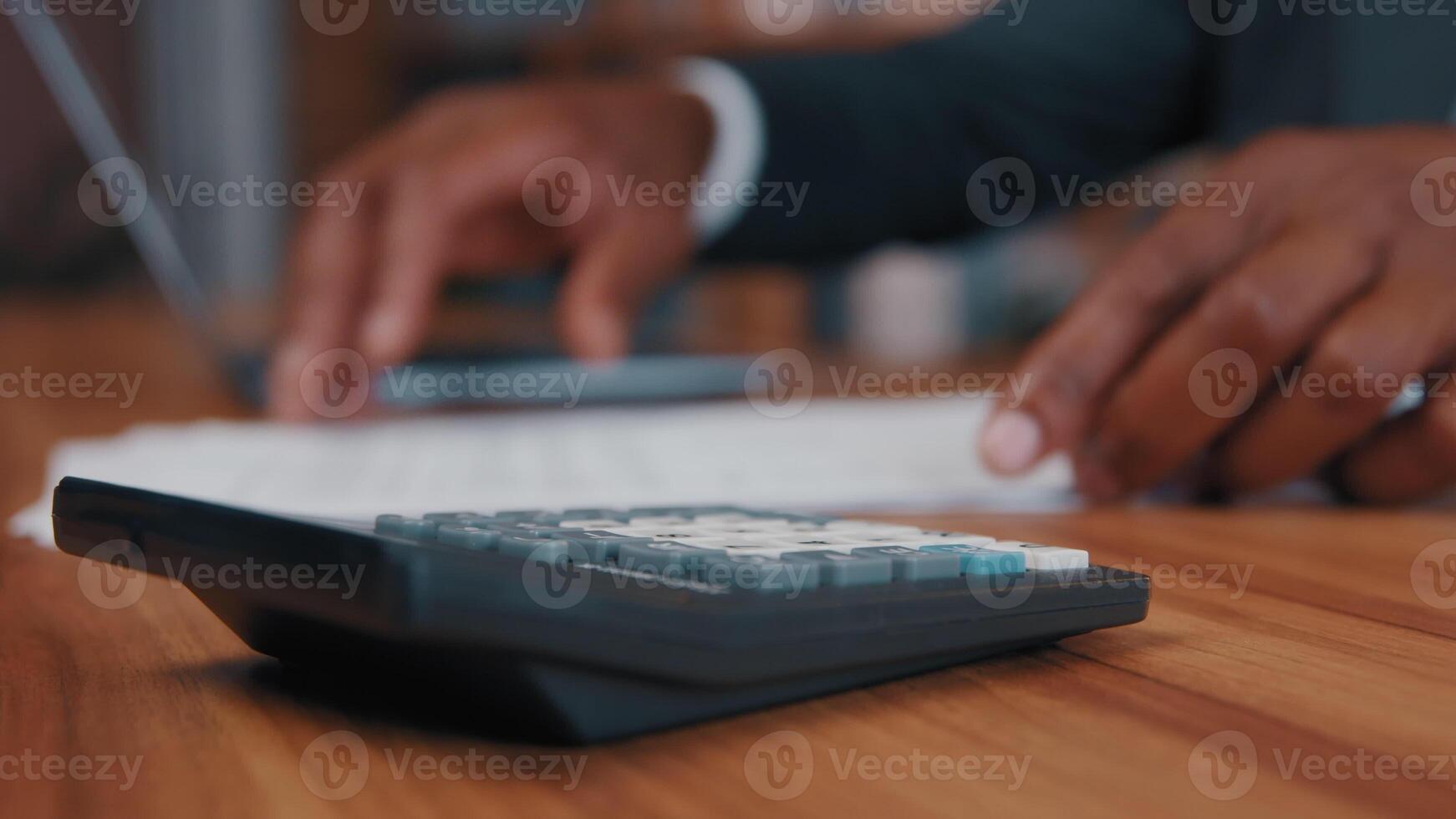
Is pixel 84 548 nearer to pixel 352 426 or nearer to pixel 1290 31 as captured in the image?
pixel 352 426

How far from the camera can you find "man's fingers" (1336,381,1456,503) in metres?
0.44

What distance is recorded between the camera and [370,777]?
0.17 meters

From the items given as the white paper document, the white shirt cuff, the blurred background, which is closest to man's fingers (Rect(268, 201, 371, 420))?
the white paper document

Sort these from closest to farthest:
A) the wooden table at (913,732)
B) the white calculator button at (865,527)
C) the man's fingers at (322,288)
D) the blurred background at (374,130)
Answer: the wooden table at (913,732), the white calculator button at (865,527), the man's fingers at (322,288), the blurred background at (374,130)

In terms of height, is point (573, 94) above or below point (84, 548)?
above

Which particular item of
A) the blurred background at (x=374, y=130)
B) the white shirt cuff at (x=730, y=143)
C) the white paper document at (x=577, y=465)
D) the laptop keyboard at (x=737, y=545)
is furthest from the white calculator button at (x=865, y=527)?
the blurred background at (x=374, y=130)

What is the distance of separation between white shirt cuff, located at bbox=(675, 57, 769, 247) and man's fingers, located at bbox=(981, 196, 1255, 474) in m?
0.58

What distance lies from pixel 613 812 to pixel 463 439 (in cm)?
43

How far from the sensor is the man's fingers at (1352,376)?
444mm

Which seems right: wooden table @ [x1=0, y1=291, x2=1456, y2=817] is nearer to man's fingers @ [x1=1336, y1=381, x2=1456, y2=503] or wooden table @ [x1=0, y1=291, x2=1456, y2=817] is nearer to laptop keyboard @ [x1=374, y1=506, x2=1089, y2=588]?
laptop keyboard @ [x1=374, y1=506, x2=1089, y2=588]

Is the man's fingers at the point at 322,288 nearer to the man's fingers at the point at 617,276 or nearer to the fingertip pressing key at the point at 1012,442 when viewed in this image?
the man's fingers at the point at 617,276

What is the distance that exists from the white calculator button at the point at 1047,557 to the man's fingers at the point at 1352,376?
0.78ft

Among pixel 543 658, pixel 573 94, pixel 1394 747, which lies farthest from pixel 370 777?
pixel 573 94

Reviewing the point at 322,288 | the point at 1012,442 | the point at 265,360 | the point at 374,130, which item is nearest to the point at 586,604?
the point at 1012,442
